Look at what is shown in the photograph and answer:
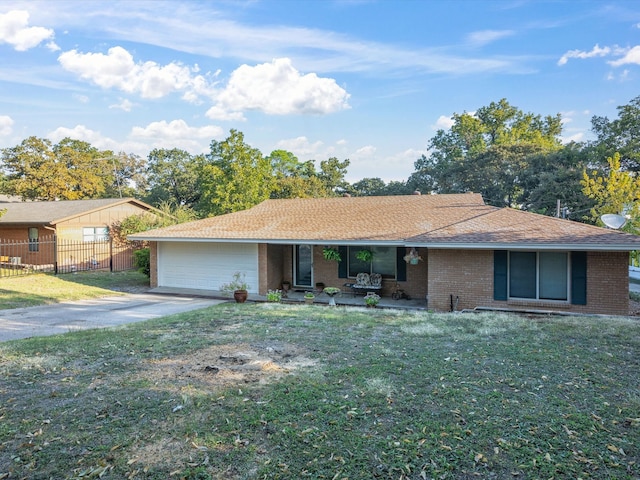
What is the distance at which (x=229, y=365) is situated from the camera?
560 cm

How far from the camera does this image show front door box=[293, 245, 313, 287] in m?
14.7

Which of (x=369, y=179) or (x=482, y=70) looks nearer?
(x=482, y=70)

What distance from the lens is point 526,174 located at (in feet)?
96.9

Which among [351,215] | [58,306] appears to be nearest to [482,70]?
[351,215]

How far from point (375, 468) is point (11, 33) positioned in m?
14.1

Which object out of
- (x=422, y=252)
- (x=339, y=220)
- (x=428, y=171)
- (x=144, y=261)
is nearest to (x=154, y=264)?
(x=144, y=261)

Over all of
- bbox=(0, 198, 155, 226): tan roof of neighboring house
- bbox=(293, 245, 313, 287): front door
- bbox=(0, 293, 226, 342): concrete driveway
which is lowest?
bbox=(0, 293, 226, 342): concrete driveway

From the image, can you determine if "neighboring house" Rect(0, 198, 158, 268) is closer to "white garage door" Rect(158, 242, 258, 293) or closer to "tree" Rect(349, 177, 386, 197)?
"white garage door" Rect(158, 242, 258, 293)

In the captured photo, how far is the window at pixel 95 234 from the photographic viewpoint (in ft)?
73.4

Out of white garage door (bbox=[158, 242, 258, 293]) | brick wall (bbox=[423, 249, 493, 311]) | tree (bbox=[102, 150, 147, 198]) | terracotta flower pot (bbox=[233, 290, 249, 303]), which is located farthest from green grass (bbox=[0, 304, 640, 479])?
tree (bbox=[102, 150, 147, 198])

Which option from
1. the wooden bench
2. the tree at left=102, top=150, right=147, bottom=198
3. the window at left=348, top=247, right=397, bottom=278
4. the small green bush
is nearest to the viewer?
the wooden bench

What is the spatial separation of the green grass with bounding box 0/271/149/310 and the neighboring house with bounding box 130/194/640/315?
1936 mm

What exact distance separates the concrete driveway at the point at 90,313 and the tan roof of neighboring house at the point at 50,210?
10.7 meters

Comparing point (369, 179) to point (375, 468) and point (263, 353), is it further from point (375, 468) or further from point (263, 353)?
point (375, 468)
